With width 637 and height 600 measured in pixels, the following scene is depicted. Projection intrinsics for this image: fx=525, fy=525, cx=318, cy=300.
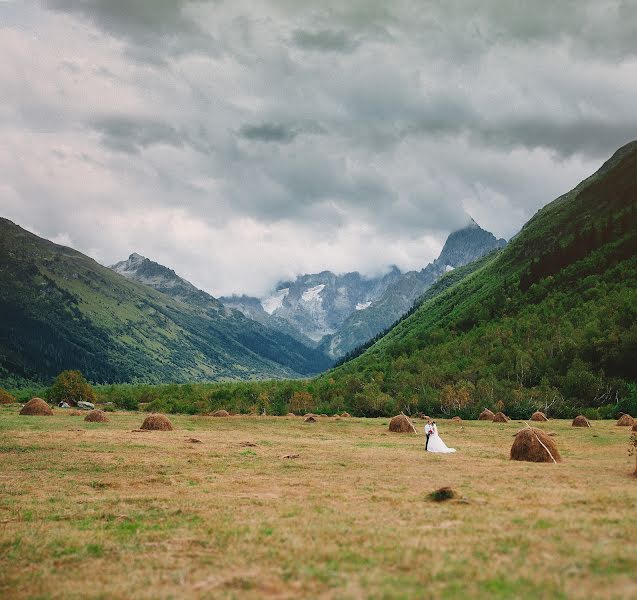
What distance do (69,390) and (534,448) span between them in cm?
9647

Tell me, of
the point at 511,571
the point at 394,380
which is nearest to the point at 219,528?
the point at 511,571

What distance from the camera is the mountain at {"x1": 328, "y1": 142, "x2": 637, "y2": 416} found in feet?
362

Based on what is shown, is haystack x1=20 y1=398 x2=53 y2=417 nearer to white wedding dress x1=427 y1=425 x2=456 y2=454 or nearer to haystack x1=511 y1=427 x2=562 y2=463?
white wedding dress x1=427 y1=425 x2=456 y2=454

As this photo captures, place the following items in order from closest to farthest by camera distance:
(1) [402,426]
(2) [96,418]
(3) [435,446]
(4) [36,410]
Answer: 1. (3) [435,446]
2. (1) [402,426]
3. (2) [96,418]
4. (4) [36,410]

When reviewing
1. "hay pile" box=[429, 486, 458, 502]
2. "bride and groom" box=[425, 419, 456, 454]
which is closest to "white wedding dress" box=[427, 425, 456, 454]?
"bride and groom" box=[425, 419, 456, 454]

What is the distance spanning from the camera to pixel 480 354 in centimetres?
14538

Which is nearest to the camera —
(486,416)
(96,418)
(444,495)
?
(444,495)

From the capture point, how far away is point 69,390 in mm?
105375

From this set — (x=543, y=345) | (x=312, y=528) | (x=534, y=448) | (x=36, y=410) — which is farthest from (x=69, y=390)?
(x=543, y=345)

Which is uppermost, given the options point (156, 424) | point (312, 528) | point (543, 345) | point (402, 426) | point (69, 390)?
point (543, 345)

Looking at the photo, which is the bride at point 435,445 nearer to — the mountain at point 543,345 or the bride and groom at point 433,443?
the bride and groom at point 433,443

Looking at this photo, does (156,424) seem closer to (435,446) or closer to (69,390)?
(435,446)

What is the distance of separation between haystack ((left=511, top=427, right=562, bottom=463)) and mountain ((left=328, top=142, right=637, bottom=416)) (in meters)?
65.2

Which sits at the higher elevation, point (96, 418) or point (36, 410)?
point (96, 418)
